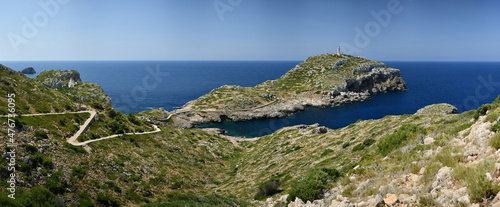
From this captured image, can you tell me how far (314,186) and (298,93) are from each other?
13041 cm

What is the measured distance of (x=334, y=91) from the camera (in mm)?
138375

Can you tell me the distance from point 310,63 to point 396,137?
185436 millimetres

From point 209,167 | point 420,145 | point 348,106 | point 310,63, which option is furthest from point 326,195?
point 310,63

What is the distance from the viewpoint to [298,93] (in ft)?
468

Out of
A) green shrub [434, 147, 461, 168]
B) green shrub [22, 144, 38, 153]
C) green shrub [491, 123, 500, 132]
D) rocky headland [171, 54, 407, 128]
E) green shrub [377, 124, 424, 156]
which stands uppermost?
green shrub [491, 123, 500, 132]

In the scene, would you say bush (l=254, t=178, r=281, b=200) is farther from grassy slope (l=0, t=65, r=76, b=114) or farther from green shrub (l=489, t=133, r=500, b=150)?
grassy slope (l=0, t=65, r=76, b=114)

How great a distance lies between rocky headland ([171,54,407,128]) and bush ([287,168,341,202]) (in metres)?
86.6

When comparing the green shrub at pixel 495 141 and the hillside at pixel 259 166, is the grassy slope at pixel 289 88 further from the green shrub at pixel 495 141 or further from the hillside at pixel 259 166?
the green shrub at pixel 495 141

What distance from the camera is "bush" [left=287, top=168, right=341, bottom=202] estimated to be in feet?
48.8

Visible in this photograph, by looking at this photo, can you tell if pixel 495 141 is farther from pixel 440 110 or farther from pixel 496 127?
pixel 440 110

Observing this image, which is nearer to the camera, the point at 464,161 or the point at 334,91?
the point at 464,161

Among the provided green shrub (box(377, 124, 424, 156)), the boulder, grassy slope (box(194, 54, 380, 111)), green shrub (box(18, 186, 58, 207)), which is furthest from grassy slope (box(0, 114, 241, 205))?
grassy slope (box(194, 54, 380, 111))

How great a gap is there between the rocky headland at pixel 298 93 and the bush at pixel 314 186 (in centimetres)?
8655

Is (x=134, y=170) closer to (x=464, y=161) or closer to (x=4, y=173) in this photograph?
(x=4, y=173)
